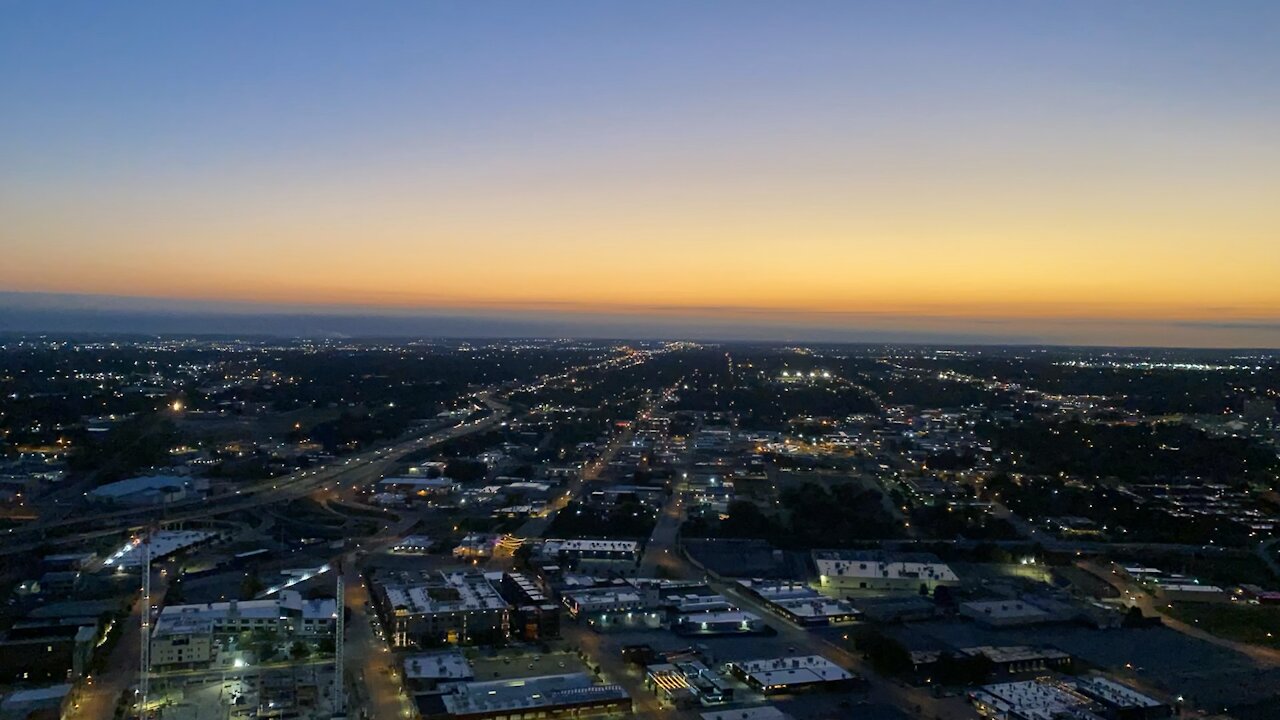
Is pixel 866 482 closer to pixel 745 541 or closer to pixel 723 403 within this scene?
pixel 745 541

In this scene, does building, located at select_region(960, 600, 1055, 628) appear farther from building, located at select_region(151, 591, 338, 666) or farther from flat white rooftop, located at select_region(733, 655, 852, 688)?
building, located at select_region(151, 591, 338, 666)

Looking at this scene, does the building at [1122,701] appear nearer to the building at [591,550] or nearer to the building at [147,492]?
the building at [591,550]

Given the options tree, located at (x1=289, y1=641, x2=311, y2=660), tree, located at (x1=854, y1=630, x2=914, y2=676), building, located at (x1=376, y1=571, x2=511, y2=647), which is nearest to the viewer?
tree, located at (x1=854, y1=630, x2=914, y2=676)

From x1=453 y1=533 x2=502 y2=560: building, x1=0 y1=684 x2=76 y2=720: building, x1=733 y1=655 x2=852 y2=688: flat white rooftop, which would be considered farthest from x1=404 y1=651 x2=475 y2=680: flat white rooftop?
x1=453 y1=533 x2=502 y2=560: building

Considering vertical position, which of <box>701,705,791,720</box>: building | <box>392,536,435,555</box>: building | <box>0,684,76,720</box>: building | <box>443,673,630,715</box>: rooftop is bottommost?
<box>392,536,435,555</box>: building

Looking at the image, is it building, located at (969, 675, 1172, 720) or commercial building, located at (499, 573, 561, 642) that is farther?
commercial building, located at (499, 573, 561, 642)

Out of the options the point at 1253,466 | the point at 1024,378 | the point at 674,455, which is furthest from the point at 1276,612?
the point at 1024,378

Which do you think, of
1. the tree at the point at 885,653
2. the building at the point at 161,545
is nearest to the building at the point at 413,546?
the building at the point at 161,545
